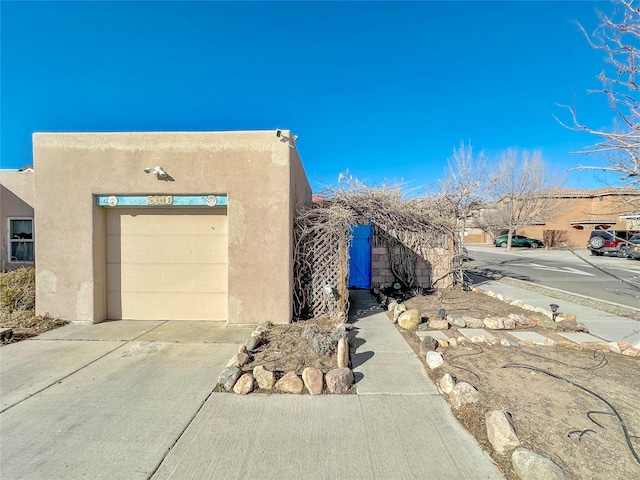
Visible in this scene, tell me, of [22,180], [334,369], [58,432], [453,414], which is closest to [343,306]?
[334,369]

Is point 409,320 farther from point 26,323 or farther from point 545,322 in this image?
point 26,323

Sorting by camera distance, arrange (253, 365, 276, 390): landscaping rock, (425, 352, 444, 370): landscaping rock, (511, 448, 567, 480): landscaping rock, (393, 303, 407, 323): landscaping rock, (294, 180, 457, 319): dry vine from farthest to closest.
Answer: (393, 303, 407, 323): landscaping rock → (294, 180, 457, 319): dry vine → (425, 352, 444, 370): landscaping rock → (253, 365, 276, 390): landscaping rock → (511, 448, 567, 480): landscaping rock

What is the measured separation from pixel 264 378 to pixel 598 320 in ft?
23.2

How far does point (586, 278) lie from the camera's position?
1204 centimetres

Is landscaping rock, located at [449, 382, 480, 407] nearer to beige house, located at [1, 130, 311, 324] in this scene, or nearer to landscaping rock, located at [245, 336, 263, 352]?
landscaping rock, located at [245, 336, 263, 352]

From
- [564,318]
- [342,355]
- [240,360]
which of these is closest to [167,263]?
[240,360]

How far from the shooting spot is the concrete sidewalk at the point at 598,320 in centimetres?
525

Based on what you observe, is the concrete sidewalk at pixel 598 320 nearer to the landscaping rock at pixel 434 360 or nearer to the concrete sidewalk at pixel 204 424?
the landscaping rock at pixel 434 360

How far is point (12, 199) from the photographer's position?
27.3 feet

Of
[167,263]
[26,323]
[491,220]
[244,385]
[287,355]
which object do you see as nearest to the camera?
[244,385]

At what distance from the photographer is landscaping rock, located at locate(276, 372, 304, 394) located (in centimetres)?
332

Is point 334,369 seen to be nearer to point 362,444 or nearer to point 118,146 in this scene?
point 362,444

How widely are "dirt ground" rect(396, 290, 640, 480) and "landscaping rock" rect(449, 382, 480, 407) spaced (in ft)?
0.26

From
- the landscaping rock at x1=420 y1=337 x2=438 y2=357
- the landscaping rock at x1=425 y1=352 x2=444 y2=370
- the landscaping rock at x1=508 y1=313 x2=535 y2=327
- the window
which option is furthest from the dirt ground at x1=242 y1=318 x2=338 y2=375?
the window
